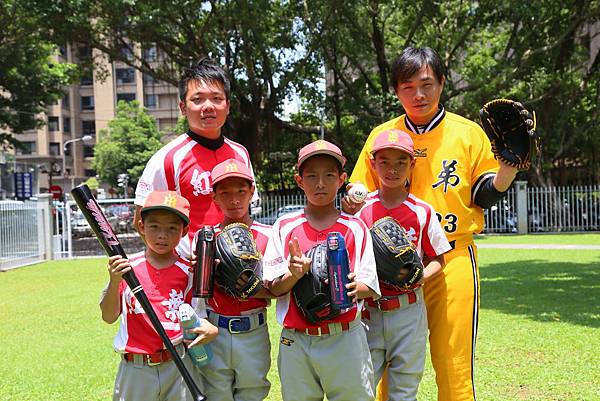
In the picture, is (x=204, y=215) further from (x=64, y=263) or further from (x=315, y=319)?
(x=64, y=263)

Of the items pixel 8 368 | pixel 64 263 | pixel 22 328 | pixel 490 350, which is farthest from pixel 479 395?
pixel 64 263

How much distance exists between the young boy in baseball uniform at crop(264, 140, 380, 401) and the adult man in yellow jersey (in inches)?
12.4

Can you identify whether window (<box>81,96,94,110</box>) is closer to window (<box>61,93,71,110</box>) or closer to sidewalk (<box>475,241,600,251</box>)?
window (<box>61,93,71,110</box>)

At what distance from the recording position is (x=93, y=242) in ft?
70.7

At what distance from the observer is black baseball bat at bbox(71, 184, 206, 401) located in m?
2.78

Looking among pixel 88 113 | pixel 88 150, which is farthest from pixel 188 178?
pixel 88 150

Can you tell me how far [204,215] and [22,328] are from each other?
5.92m

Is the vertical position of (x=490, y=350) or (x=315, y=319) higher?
(x=315, y=319)

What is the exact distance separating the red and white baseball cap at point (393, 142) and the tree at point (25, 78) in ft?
66.4

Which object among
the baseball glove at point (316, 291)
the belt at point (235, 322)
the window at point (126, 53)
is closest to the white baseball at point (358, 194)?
the baseball glove at point (316, 291)

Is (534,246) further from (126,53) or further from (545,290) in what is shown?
(126,53)

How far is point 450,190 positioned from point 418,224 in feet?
1.12

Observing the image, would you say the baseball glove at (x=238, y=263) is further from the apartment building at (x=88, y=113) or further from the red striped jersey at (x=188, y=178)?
the apartment building at (x=88, y=113)

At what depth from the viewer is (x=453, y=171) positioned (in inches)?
129
